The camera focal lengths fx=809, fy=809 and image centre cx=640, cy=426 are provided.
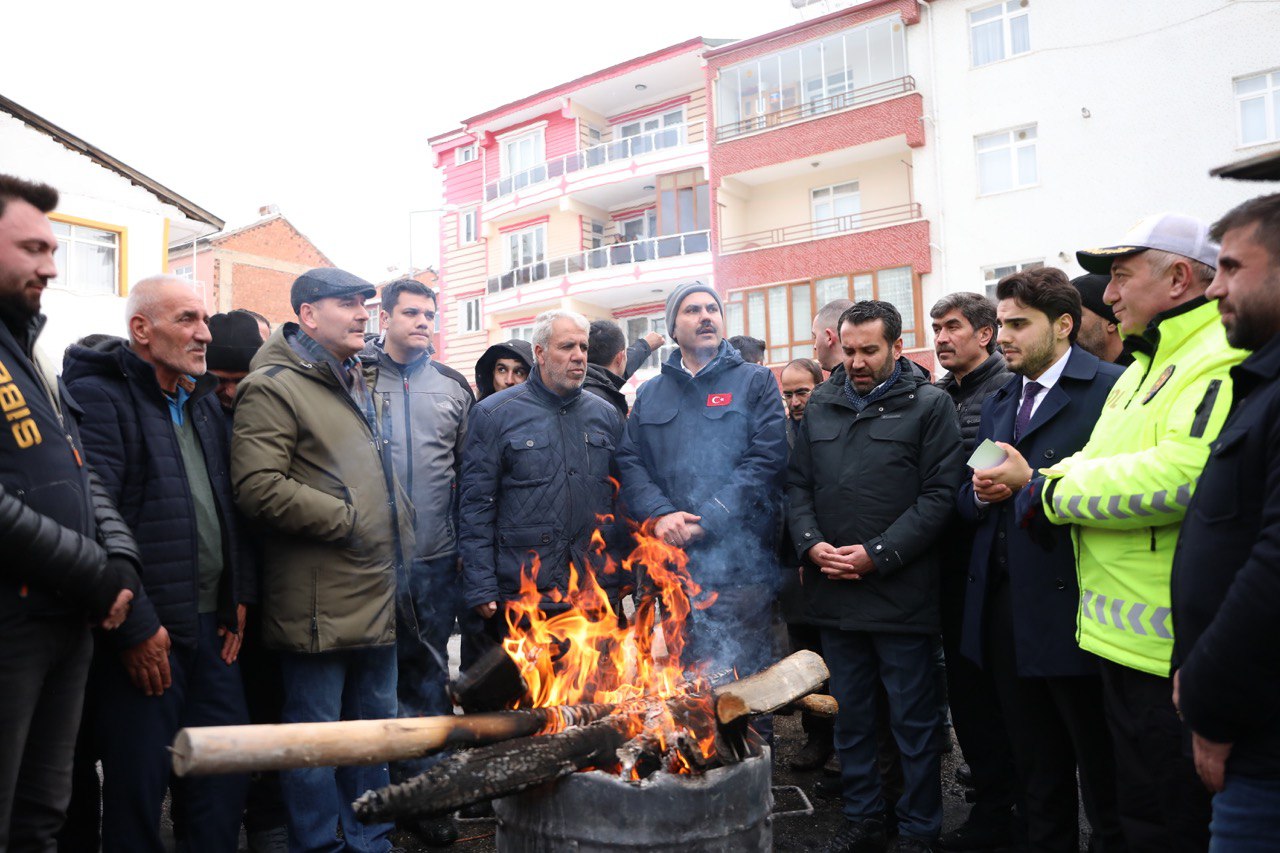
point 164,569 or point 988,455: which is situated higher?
point 988,455

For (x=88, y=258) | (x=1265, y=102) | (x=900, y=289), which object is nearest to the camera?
(x=1265, y=102)

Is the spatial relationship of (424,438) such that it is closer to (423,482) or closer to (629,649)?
(423,482)

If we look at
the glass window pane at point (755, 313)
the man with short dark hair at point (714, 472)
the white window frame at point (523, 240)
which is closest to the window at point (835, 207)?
the glass window pane at point (755, 313)

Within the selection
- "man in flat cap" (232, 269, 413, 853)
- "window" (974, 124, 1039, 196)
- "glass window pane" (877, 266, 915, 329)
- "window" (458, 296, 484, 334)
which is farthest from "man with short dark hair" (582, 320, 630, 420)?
"window" (458, 296, 484, 334)

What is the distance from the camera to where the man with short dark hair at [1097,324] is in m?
4.52

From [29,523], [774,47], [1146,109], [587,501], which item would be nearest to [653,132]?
[774,47]

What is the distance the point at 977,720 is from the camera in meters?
4.18

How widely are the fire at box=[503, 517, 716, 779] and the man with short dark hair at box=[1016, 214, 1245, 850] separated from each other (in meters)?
1.44

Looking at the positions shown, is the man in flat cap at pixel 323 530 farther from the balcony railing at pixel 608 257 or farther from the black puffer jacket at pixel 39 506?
the balcony railing at pixel 608 257

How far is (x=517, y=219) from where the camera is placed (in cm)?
2903

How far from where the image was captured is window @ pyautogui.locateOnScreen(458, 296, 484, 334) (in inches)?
1200

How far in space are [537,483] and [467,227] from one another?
2871 cm

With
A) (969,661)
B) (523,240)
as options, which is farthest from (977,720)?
(523,240)

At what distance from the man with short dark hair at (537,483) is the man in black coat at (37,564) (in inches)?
67.6
